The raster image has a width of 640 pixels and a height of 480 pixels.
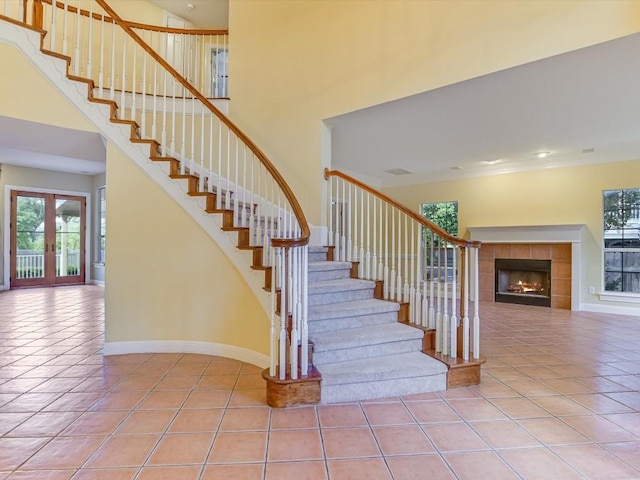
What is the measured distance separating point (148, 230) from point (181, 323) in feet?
3.49

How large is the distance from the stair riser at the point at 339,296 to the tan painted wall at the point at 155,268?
100 cm

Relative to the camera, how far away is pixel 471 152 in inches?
228

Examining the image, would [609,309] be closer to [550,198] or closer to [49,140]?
[550,198]

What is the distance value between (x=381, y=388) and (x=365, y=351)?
0.37 m

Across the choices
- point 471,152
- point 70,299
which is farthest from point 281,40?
point 70,299

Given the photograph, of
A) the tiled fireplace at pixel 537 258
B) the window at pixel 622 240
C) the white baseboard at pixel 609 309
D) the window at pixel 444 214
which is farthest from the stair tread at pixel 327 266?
the window at pixel 622 240

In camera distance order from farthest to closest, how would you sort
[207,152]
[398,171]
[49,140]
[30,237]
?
[30,237]
[398,171]
[207,152]
[49,140]

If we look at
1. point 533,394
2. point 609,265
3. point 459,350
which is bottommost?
point 533,394

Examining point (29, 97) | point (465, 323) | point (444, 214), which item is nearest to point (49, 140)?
point (29, 97)

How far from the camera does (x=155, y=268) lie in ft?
12.5

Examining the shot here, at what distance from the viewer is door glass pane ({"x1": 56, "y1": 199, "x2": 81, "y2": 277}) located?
29.3ft

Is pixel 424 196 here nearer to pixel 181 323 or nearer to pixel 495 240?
pixel 495 240

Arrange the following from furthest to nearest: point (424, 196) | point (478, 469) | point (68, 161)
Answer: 1. point (424, 196)
2. point (68, 161)
3. point (478, 469)

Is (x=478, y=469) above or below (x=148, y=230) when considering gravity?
below
